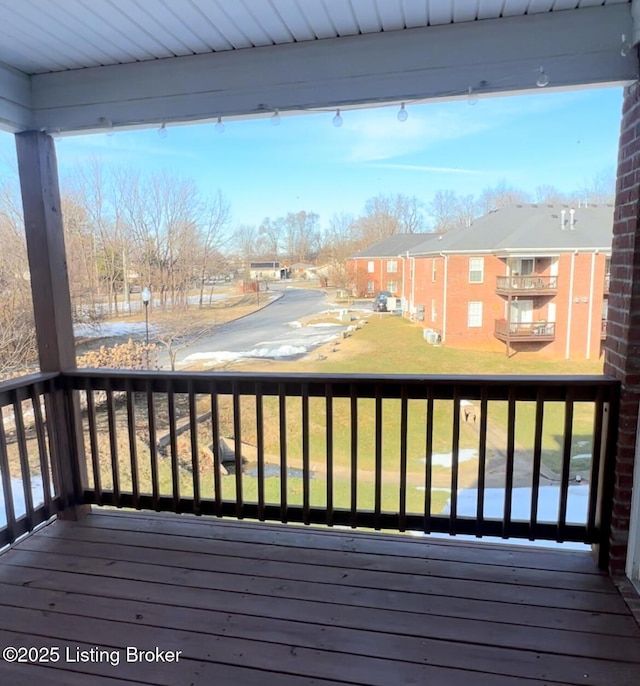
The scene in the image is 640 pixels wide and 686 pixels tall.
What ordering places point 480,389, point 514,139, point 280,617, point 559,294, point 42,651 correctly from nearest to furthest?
point 42,651
point 280,617
point 480,389
point 559,294
point 514,139

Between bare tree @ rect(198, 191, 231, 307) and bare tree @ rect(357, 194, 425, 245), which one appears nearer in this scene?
bare tree @ rect(357, 194, 425, 245)

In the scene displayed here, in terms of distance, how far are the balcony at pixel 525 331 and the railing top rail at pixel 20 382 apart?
263 cm

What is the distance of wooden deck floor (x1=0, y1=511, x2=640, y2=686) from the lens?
1486 mm

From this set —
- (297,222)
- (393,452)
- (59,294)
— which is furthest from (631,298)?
(59,294)

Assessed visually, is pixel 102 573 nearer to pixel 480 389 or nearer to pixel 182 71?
pixel 480 389

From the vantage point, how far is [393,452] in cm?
246

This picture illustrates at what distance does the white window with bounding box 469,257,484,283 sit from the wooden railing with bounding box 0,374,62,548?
2.51 m

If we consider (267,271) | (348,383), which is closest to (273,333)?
(267,271)

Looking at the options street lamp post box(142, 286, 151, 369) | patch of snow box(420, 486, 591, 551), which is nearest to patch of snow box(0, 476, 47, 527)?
street lamp post box(142, 286, 151, 369)

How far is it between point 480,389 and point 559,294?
751 mm

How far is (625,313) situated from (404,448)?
117 cm

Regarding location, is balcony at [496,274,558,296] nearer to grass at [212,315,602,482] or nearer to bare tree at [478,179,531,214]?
grass at [212,315,602,482]

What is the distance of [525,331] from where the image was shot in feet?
8.29

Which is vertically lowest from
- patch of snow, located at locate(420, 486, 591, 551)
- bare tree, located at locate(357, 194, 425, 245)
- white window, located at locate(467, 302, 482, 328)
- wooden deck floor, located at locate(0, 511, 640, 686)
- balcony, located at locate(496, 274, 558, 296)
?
wooden deck floor, located at locate(0, 511, 640, 686)
